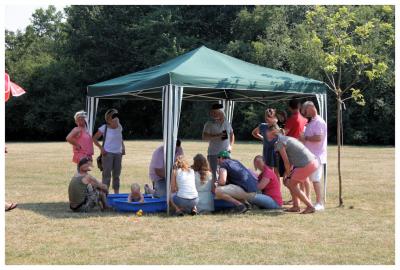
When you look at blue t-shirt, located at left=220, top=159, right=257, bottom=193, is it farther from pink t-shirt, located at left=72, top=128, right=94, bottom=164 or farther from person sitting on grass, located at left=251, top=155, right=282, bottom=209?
pink t-shirt, located at left=72, top=128, right=94, bottom=164

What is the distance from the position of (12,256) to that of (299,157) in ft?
13.5

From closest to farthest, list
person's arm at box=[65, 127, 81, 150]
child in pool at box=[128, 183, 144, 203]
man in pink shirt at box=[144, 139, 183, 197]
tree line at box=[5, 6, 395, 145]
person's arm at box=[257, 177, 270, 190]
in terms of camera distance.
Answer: child in pool at box=[128, 183, 144, 203], person's arm at box=[257, 177, 270, 190], man in pink shirt at box=[144, 139, 183, 197], person's arm at box=[65, 127, 81, 150], tree line at box=[5, 6, 395, 145]

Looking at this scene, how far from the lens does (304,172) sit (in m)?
8.36

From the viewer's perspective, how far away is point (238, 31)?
1684 inches

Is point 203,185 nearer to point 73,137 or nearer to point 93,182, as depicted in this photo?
point 93,182

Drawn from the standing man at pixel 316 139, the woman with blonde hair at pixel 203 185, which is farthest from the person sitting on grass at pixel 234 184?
the standing man at pixel 316 139

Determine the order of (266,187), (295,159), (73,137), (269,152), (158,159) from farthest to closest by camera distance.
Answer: (73,137), (158,159), (266,187), (269,152), (295,159)

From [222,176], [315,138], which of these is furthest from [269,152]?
[222,176]

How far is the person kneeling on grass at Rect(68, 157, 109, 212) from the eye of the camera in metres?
8.67

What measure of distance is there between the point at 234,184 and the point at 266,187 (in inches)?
27.9

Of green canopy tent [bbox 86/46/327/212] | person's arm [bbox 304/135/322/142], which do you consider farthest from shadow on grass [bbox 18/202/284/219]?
person's arm [bbox 304/135/322/142]

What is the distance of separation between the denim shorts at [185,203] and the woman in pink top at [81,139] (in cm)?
210

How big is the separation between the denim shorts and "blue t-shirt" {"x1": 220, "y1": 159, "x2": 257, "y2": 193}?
0.59m

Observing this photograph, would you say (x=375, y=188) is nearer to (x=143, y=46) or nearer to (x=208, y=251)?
(x=208, y=251)
